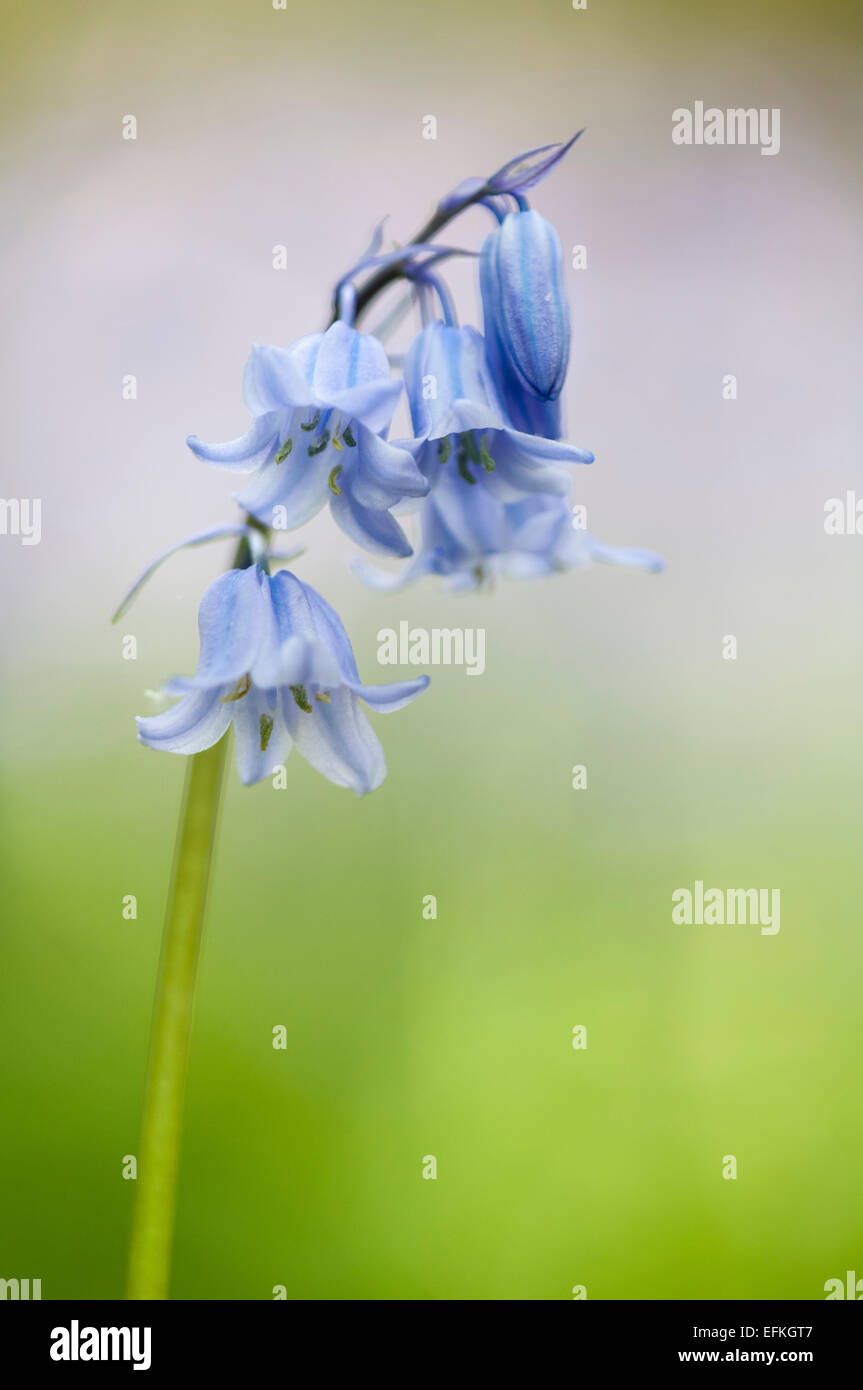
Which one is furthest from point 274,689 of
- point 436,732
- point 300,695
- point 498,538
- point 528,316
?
point 436,732

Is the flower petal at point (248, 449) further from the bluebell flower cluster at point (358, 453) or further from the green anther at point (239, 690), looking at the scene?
the green anther at point (239, 690)

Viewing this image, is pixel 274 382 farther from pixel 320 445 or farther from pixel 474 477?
pixel 474 477

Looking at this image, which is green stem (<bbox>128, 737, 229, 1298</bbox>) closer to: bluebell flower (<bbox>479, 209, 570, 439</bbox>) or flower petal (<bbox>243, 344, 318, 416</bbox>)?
flower petal (<bbox>243, 344, 318, 416</bbox>)

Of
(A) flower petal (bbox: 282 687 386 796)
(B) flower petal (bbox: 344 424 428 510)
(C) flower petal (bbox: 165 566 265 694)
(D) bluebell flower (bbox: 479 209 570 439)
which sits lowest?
(A) flower petal (bbox: 282 687 386 796)

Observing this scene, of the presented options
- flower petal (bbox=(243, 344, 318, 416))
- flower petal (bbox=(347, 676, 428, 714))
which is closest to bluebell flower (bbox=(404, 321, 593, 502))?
flower petal (bbox=(243, 344, 318, 416))

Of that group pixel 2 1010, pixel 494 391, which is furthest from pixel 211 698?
pixel 2 1010

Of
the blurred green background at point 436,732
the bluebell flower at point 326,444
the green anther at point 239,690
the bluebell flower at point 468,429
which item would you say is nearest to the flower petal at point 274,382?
the bluebell flower at point 326,444
